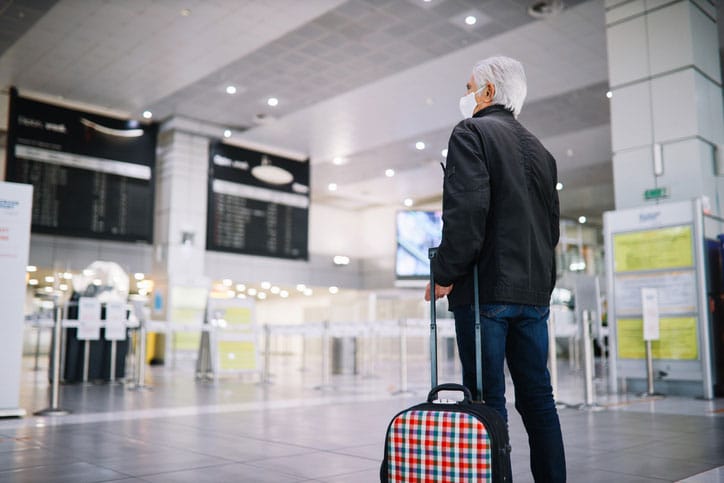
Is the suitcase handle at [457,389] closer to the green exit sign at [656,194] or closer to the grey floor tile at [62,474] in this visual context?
the grey floor tile at [62,474]

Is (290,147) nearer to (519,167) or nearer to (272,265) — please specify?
(272,265)

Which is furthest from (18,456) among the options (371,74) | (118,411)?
(371,74)

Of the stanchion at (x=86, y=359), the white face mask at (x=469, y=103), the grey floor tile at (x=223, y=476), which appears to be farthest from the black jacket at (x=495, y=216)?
the stanchion at (x=86, y=359)

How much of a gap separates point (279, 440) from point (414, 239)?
995 cm

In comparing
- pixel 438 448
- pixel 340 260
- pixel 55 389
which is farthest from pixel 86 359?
pixel 340 260

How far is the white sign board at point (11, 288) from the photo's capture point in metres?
4.70

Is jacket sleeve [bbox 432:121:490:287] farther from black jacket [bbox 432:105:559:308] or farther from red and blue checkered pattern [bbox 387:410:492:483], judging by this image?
red and blue checkered pattern [bbox 387:410:492:483]

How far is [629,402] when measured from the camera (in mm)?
5938

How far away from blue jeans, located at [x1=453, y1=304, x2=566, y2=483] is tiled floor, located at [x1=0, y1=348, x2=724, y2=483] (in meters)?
0.75

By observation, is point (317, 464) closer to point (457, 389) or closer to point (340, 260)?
point (457, 389)

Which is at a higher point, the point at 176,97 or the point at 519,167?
the point at 176,97

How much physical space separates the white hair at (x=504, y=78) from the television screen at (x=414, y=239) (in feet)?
36.8

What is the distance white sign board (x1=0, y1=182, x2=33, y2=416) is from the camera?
470cm

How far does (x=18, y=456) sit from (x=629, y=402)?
16.6 feet
